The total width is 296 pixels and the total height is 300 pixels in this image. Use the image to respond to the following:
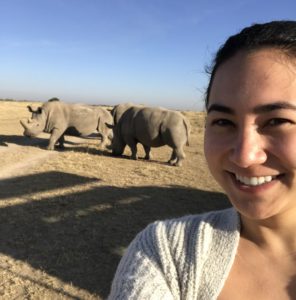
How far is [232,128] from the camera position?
49.0 inches

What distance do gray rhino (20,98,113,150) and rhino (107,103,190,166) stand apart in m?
2.20

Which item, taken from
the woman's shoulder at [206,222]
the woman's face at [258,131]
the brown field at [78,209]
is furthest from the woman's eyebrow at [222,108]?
the brown field at [78,209]

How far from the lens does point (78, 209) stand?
703 centimetres

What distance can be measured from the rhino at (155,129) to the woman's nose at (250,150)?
1052 centimetres

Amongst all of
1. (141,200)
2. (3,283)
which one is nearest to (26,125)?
(141,200)

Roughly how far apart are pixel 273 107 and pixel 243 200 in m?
0.29

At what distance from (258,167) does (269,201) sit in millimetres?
112

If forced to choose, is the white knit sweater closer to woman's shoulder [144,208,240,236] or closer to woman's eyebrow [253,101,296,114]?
woman's shoulder [144,208,240,236]

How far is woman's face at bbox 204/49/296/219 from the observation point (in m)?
1.15

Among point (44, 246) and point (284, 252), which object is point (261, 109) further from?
point (44, 246)

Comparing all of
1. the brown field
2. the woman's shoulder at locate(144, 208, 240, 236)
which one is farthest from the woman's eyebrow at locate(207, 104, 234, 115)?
the brown field

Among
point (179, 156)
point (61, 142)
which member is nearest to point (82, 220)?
point (179, 156)

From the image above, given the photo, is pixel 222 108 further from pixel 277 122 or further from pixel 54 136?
pixel 54 136

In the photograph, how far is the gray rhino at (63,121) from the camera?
1398 cm
